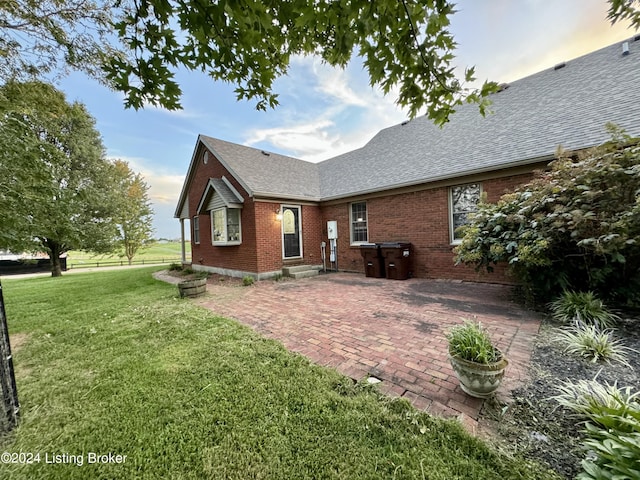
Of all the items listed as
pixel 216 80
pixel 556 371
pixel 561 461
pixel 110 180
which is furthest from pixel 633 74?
pixel 110 180

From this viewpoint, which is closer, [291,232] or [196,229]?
[291,232]

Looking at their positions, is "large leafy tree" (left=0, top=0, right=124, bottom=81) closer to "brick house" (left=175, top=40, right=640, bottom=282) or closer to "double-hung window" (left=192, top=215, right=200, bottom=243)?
"brick house" (left=175, top=40, right=640, bottom=282)

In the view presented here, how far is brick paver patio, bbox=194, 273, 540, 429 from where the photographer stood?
2.48m

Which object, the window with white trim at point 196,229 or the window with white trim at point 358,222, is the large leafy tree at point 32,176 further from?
the window with white trim at point 358,222

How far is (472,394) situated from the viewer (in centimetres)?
217

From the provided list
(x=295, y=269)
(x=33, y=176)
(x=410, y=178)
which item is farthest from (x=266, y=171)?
(x=33, y=176)

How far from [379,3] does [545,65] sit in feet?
38.8

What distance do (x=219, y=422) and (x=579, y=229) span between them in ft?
18.7

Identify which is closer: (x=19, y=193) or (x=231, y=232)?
(x=19, y=193)

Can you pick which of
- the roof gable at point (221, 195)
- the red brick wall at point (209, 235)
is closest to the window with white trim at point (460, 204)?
the red brick wall at point (209, 235)

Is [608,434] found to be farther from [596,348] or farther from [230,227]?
[230,227]

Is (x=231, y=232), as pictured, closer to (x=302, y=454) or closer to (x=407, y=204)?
(x=407, y=204)

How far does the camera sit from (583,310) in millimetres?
3742

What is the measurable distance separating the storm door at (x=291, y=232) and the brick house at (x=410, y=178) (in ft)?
0.14
